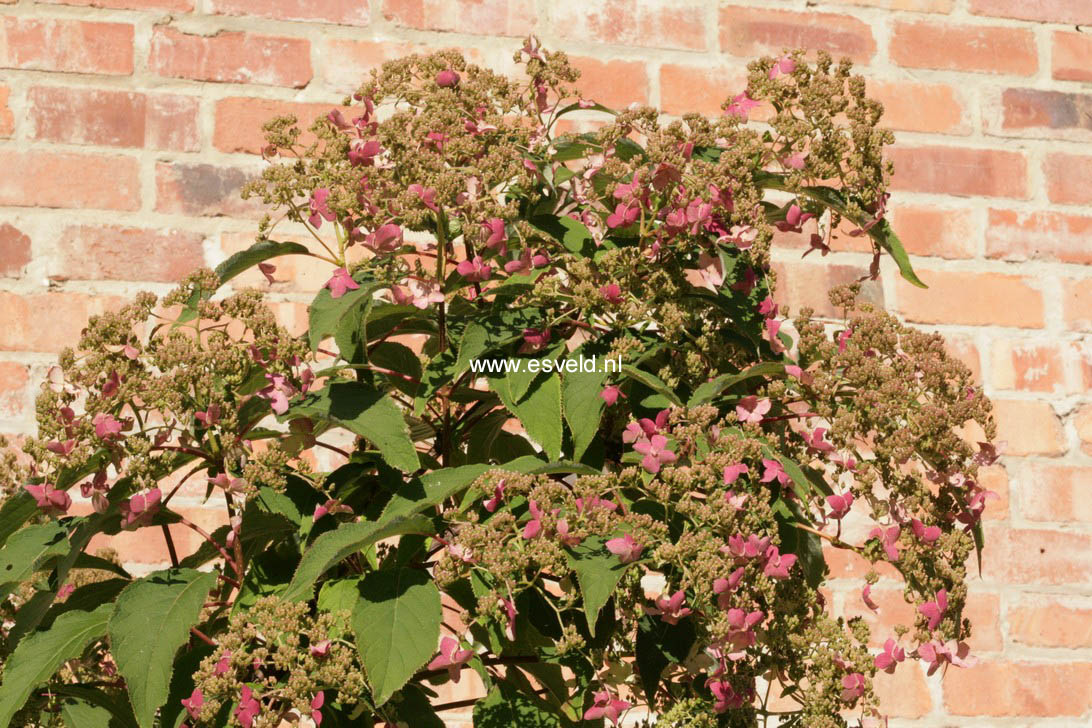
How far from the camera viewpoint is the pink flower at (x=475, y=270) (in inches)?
37.5

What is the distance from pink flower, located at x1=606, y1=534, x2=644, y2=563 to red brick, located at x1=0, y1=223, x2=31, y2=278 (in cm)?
101

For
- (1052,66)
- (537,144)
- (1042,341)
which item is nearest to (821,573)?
(537,144)

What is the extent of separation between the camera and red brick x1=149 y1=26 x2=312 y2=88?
1.64 m

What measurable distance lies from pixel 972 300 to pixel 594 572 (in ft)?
3.65

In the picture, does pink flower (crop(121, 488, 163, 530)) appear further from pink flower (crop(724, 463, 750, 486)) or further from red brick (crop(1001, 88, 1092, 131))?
red brick (crop(1001, 88, 1092, 131))

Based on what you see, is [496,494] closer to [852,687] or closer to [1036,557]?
[852,687]

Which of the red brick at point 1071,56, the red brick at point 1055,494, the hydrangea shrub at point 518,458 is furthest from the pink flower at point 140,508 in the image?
the red brick at point 1071,56

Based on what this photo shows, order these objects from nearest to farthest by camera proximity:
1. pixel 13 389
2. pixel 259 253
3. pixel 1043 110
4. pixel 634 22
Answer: pixel 259 253 → pixel 13 389 → pixel 634 22 → pixel 1043 110

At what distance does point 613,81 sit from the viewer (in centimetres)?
173

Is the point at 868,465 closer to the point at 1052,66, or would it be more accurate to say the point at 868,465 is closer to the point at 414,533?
the point at 414,533

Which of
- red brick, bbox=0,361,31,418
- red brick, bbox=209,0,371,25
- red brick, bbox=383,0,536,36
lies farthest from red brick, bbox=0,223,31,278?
red brick, bbox=383,0,536,36

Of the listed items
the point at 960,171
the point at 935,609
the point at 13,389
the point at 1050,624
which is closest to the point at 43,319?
the point at 13,389

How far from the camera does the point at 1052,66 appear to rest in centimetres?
187

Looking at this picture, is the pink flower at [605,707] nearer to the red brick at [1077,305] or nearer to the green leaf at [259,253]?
the green leaf at [259,253]
